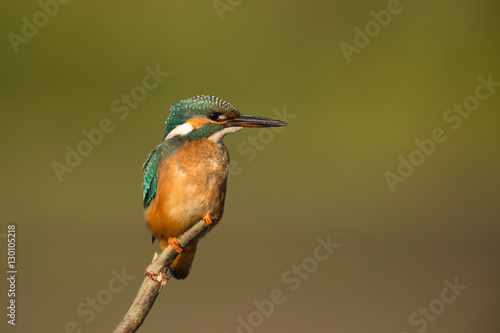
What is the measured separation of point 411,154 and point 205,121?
3.74 meters

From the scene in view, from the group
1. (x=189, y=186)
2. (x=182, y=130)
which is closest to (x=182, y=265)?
(x=189, y=186)

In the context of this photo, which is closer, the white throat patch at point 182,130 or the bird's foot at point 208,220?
the bird's foot at point 208,220

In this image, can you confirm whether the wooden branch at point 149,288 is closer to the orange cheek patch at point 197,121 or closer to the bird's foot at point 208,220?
the bird's foot at point 208,220

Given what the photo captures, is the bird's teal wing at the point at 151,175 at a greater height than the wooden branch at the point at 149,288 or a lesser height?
greater

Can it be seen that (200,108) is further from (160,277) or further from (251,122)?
(160,277)

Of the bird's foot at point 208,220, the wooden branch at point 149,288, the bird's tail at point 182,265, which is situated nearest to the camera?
the wooden branch at point 149,288

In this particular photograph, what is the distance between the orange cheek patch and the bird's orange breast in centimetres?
3

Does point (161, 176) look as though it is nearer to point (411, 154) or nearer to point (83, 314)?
point (83, 314)

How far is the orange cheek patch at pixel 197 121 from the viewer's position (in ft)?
4.04

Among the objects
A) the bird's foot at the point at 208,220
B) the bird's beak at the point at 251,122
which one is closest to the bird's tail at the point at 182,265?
the bird's foot at the point at 208,220

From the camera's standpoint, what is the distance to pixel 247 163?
4.19 metres

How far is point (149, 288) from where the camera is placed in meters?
0.83

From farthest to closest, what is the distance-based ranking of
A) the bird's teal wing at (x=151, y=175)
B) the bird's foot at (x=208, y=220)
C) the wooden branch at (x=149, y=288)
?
the bird's teal wing at (x=151, y=175) → the bird's foot at (x=208, y=220) → the wooden branch at (x=149, y=288)

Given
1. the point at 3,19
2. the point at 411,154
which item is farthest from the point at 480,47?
the point at 3,19
